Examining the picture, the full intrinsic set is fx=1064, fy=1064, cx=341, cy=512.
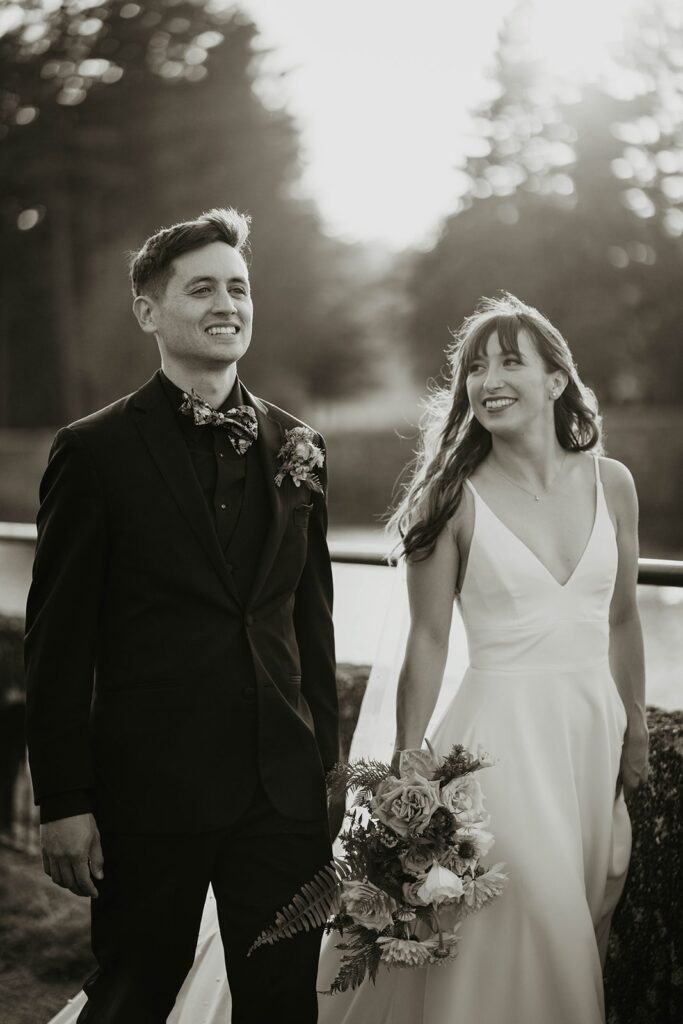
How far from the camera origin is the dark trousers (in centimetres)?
244

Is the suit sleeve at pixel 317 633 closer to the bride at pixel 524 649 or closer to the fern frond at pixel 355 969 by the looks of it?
the bride at pixel 524 649

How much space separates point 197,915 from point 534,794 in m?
0.90

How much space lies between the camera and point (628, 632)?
10.0ft

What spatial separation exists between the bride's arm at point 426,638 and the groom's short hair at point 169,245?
3.25 ft

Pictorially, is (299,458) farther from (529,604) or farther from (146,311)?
(529,604)

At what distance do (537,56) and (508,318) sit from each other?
31.0m

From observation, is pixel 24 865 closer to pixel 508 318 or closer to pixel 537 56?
pixel 508 318

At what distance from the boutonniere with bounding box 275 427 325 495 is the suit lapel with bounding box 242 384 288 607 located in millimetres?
21

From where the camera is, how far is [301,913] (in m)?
2.30

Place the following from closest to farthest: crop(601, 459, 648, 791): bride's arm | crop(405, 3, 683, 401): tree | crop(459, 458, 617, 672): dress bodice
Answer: crop(459, 458, 617, 672): dress bodice < crop(601, 459, 648, 791): bride's arm < crop(405, 3, 683, 401): tree

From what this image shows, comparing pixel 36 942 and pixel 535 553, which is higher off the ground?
pixel 535 553

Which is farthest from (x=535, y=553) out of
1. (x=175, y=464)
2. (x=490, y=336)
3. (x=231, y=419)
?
(x=175, y=464)

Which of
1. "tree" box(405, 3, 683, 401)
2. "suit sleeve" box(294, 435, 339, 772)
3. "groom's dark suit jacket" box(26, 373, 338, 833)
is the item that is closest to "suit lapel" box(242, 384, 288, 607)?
"groom's dark suit jacket" box(26, 373, 338, 833)

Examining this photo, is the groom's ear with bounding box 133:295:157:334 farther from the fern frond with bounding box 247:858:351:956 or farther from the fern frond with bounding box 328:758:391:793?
the fern frond with bounding box 247:858:351:956
